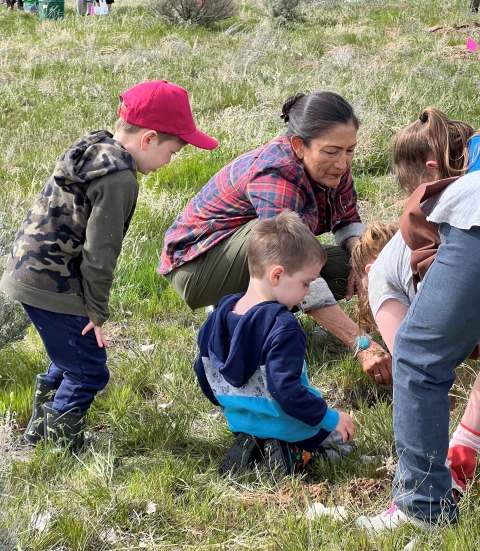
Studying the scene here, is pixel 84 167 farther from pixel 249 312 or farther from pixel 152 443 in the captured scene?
pixel 152 443

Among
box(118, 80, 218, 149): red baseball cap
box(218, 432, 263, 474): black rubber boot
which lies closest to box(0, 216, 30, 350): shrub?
box(118, 80, 218, 149): red baseball cap

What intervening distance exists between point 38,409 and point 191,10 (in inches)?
556

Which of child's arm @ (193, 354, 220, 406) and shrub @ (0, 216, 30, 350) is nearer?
child's arm @ (193, 354, 220, 406)

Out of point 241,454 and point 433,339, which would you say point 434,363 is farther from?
point 241,454

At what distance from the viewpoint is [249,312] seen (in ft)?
9.87

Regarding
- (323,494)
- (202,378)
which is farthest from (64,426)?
(323,494)

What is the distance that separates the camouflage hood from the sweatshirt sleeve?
3.15ft

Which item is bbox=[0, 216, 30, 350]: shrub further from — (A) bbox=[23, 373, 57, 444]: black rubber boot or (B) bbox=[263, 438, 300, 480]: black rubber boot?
(B) bbox=[263, 438, 300, 480]: black rubber boot

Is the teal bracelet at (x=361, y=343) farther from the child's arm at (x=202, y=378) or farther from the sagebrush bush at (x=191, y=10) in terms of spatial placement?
the sagebrush bush at (x=191, y=10)

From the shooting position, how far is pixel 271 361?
9.61 ft

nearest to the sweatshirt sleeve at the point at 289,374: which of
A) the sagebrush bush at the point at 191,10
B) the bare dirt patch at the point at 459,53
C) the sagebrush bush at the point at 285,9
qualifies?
the bare dirt patch at the point at 459,53

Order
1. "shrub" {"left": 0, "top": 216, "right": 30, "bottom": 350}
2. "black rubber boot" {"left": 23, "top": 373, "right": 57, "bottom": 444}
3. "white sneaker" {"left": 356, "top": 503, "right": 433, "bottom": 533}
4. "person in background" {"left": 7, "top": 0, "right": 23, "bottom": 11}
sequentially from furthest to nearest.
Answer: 1. "person in background" {"left": 7, "top": 0, "right": 23, "bottom": 11}
2. "shrub" {"left": 0, "top": 216, "right": 30, "bottom": 350}
3. "black rubber boot" {"left": 23, "top": 373, "right": 57, "bottom": 444}
4. "white sneaker" {"left": 356, "top": 503, "right": 433, "bottom": 533}

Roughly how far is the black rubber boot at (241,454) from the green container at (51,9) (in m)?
17.3

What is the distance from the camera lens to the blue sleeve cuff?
3.07 meters
